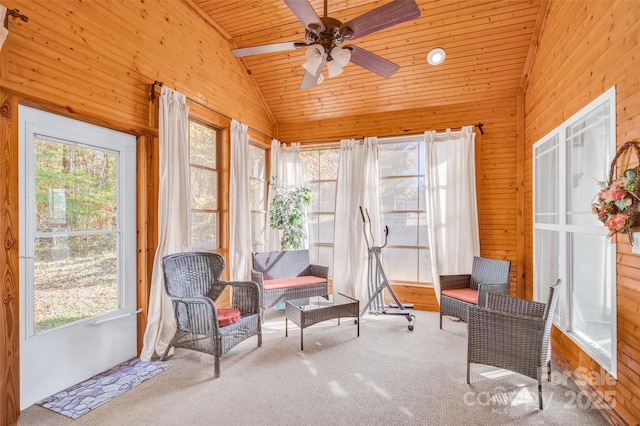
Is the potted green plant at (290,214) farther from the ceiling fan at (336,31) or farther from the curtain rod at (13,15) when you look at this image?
the curtain rod at (13,15)

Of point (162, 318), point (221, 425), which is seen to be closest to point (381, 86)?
point (162, 318)

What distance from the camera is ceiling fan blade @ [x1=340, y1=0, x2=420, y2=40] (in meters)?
2.14

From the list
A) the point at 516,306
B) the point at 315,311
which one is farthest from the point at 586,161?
the point at 315,311

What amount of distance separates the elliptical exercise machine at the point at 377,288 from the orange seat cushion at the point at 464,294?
0.54 m

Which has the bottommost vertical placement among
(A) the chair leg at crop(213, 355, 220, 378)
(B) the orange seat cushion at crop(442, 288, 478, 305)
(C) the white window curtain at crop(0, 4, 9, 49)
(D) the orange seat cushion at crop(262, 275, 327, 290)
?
(A) the chair leg at crop(213, 355, 220, 378)

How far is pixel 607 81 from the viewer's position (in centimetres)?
234

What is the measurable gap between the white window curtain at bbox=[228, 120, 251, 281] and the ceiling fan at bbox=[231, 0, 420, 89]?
5.85ft

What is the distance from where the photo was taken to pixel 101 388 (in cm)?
261

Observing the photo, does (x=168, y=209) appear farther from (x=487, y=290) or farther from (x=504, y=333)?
(x=487, y=290)

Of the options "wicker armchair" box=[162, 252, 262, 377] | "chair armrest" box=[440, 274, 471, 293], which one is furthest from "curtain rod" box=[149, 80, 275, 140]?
"chair armrest" box=[440, 274, 471, 293]

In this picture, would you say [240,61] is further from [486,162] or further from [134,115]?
[486,162]

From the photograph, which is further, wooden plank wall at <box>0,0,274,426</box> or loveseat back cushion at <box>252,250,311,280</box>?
loveseat back cushion at <box>252,250,311,280</box>

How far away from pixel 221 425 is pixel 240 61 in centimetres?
435

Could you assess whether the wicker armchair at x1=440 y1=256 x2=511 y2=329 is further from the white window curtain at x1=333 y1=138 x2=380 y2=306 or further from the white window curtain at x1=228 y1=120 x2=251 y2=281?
the white window curtain at x1=228 y1=120 x2=251 y2=281
